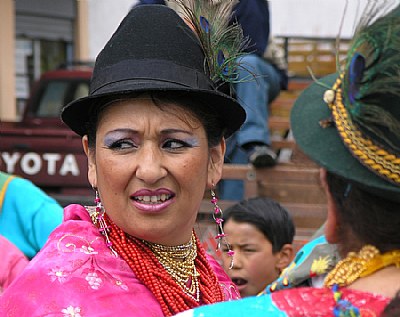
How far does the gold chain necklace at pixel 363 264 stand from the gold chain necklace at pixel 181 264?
752mm

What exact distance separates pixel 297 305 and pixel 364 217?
246mm

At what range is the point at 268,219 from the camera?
442cm

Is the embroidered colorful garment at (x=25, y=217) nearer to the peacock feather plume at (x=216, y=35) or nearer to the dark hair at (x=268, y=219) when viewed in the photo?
the dark hair at (x=268, y=219)

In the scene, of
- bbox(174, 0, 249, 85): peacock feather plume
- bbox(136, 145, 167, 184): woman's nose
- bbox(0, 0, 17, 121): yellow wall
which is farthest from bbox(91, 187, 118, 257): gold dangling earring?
bbox(0, 0, 17, 121): yellow wall

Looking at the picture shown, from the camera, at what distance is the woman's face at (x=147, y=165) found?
2.28m

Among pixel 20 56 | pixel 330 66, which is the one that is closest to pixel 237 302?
pixel 330 66

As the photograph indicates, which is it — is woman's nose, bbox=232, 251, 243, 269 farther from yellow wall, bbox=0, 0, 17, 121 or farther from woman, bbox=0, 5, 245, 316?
yellow wall, bbox=0, 0, 17, 121

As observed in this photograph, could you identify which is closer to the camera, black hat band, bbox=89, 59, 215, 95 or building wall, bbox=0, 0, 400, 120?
black hat band, bbox=89, 59, 215, 95

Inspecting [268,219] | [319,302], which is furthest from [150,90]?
[268,219]

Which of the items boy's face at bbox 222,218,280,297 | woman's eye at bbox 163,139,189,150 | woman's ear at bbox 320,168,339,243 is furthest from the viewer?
boy's face at bbox 222,218,280,297

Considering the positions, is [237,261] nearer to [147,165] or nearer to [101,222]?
[101,222]

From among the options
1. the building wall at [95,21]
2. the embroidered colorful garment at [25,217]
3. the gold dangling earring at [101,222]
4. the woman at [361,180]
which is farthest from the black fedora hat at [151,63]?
the building wall at [95,21]

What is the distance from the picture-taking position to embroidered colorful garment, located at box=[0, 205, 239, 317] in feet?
6.98

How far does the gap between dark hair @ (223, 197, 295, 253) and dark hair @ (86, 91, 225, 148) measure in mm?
1878
